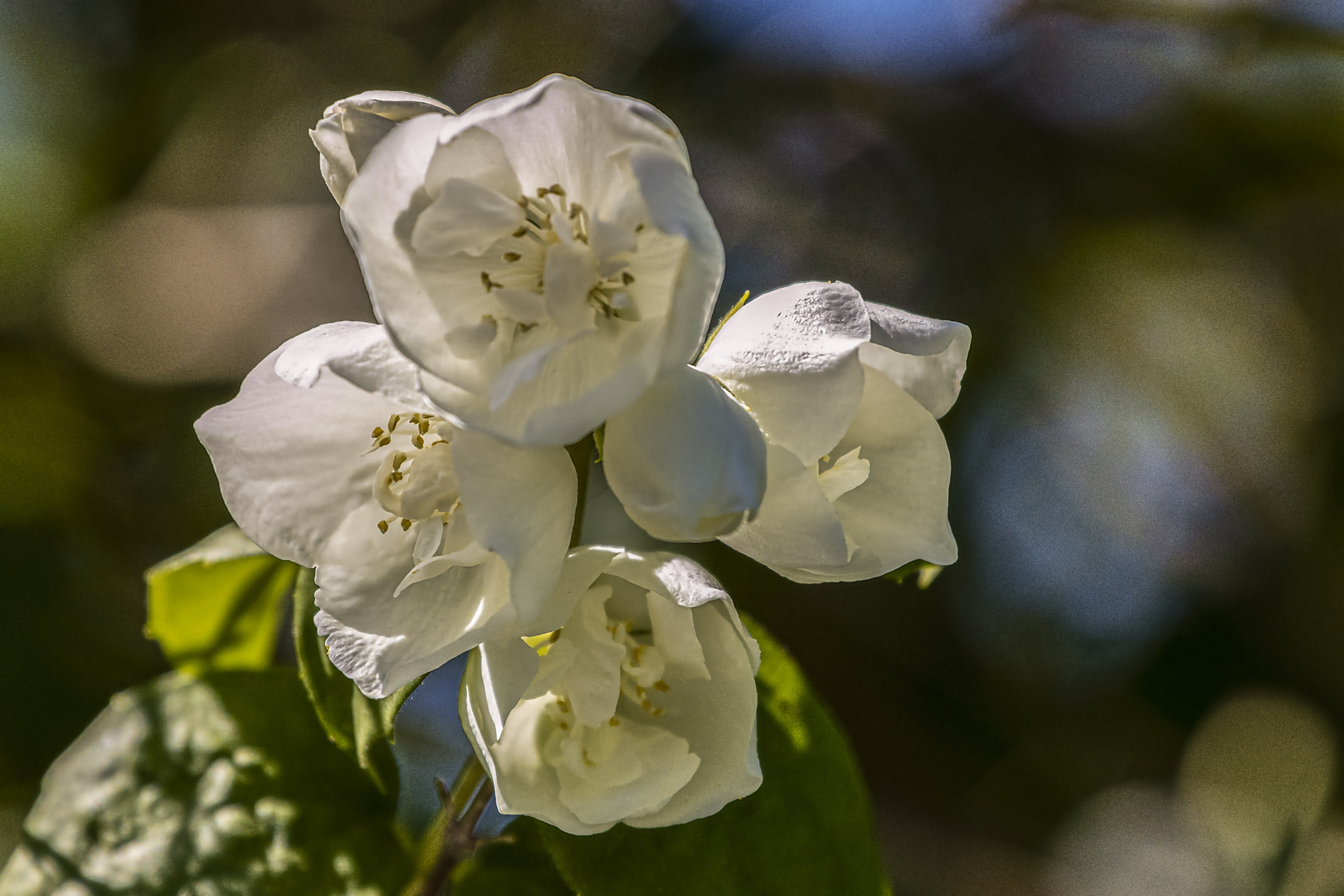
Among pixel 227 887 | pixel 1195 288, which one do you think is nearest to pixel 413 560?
pixel 227 887

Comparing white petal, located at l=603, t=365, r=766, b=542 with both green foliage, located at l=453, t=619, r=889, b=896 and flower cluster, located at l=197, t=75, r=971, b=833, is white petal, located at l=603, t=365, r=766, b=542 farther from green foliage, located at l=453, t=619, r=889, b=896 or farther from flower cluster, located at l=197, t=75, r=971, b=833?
green foliage, located at l=453, t=619, r=889, b=896

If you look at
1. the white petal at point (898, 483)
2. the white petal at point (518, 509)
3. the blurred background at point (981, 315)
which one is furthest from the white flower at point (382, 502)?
the blurred background at point (981, 315)

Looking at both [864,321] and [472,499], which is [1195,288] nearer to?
[864,321]

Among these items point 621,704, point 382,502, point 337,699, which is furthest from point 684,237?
point 337,699

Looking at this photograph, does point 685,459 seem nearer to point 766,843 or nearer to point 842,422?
point 842,422

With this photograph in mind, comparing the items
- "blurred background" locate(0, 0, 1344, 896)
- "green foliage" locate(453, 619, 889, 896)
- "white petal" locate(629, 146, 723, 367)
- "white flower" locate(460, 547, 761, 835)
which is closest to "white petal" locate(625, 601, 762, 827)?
"white flower" locate(460, 547, 761, 835)

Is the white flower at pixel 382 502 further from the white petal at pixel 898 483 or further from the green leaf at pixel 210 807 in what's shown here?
the green leaf at pixel 210 807
